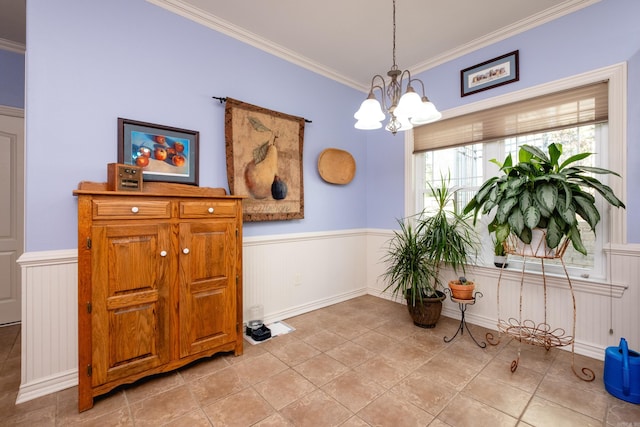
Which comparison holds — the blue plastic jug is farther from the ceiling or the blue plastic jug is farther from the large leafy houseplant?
the ceiling

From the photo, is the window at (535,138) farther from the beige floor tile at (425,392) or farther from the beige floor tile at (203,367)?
the beige floor tile at (203,367)

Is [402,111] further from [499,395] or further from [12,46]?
[12,46]

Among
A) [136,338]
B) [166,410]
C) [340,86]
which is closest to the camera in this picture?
[166,410]

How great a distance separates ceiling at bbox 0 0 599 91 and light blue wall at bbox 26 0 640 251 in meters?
0.09

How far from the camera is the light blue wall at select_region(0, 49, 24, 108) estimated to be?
108 inches

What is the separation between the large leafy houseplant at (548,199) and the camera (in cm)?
190

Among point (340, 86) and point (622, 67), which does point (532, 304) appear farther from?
point (340, 86)

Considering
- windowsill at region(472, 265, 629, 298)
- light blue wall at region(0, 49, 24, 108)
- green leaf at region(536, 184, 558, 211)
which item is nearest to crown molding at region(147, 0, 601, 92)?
green leaf at region(536, 184, 558, 211)

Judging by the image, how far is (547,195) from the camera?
189 centimetres

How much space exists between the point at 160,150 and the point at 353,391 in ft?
7.35

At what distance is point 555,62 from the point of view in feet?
8.02

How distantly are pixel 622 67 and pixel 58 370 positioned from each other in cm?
456

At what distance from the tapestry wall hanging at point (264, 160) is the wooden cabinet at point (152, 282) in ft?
1.59

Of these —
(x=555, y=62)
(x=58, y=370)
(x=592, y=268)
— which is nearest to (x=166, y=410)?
(x=58, y=370)
